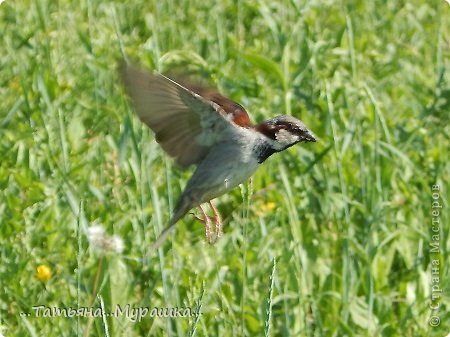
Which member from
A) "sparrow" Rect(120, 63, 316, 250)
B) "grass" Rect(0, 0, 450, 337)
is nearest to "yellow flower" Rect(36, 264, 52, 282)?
"grass" Rect(0, 0, 450, 337)

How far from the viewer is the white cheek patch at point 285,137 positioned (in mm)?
2439

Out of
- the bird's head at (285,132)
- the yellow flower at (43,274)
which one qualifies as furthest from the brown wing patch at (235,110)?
the yellow flower at (43,274)

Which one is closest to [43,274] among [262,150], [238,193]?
[238,193]

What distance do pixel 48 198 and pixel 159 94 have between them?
139 cm

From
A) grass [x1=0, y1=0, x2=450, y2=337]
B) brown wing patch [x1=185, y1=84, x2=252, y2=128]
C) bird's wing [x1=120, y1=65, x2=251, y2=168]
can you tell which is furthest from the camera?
grass [x1=0, y1=0, x2=450, y2=337]

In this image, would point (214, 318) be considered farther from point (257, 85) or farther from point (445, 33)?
point (445, 33)

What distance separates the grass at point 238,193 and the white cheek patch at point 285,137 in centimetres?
17

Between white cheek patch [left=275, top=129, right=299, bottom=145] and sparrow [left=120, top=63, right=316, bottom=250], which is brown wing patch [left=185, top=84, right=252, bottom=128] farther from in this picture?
white cheek patch [left=275, top=129, right=299, bottom=145]

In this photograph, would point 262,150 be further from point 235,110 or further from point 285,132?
point 235,110

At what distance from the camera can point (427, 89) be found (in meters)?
5.00

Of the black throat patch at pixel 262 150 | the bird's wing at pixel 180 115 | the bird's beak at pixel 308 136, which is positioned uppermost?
the bird's wing at pixel 180 115

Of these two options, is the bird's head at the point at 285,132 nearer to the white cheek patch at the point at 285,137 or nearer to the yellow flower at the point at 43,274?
the white cheek patch at the point at 285,137

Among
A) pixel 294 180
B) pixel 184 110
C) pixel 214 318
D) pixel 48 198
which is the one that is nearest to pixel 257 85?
pixel 294 180

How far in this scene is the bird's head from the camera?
8.00 feet
